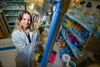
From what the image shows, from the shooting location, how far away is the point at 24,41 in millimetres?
980

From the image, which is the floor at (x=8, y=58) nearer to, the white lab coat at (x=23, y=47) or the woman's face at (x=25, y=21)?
the white lab coat at (x=23, y=47)

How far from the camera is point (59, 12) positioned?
32 centimetres

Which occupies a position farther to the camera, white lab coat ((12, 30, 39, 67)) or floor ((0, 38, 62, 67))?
floor ((0, 38, 62, 67))

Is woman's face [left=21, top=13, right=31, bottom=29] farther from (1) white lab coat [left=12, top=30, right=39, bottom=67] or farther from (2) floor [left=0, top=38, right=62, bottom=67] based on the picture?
(2) floor [left=0, top=38, right=62, bottom=67]

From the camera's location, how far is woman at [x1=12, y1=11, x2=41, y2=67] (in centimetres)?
90

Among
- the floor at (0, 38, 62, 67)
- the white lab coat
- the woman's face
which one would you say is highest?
the woman's face

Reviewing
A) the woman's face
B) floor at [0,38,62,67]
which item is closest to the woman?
the woman's face

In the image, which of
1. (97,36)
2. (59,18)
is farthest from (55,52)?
(59,18)

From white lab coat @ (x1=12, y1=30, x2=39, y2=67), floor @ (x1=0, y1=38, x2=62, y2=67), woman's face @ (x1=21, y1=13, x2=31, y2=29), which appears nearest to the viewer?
white lab coat @ (x1=12, y1=30, x2=39, y2=67)

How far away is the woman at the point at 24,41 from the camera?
904mm

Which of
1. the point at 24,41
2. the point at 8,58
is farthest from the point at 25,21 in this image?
the point at 8,58

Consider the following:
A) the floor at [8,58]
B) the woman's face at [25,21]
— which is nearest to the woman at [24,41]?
the woman's face at [25,21]

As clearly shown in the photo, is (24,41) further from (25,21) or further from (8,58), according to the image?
(8,58)

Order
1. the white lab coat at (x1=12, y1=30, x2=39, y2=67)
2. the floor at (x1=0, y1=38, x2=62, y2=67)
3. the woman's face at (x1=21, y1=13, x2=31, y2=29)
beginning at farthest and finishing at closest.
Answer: the floor at (x1=0, y1=38, x2=62, y2=67) < the woman's face at (x1=21, y1=13, x2=31, y2=29) < the white lab coat at (x1=12, y1=30, x2=39, y2=67)
